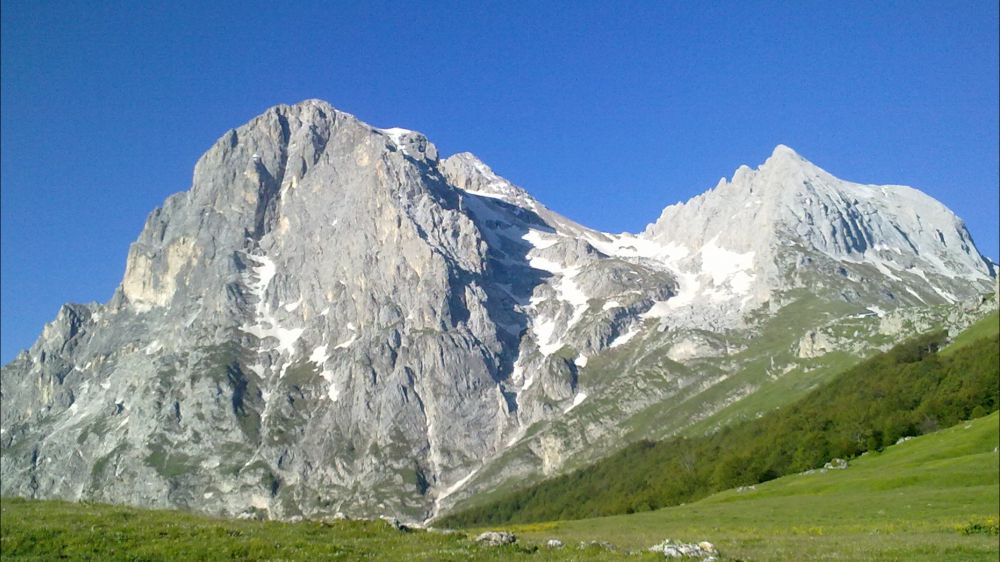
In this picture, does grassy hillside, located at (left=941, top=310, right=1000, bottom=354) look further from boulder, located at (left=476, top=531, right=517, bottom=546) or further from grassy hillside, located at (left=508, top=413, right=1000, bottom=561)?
boulder, located at (left=476, top=531, right=517, bottom=546)

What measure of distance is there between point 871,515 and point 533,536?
29.3 metres

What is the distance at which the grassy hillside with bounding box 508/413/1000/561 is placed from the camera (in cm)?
3556

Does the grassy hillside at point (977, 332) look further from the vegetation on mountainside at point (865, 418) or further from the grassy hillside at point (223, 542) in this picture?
the grassy hillside at point (223, 542)

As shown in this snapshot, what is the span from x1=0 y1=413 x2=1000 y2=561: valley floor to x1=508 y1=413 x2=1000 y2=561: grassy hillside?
141 millimetres

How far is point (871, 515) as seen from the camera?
2301 inches

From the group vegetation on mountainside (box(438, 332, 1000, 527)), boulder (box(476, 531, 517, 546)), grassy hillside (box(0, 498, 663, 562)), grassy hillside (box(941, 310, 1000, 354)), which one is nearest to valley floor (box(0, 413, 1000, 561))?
grassy hillside (box(0, 498, 663, 562))

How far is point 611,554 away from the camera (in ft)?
96.6

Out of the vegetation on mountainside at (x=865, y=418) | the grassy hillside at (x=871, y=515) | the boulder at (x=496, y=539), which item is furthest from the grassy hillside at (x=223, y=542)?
the vegetation on mountainside at (x=865, y=418)

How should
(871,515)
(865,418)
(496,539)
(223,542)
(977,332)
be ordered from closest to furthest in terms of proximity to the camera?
(223,542) < (496,539) < (871,515) < (865,418) < (977,332)

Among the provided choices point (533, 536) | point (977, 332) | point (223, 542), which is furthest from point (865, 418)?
Answer: point (223, 542)

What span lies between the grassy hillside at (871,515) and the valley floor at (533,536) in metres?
0.14

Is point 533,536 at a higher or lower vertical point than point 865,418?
lower

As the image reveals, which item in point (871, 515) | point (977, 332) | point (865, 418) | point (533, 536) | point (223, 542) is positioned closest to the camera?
point (223, 542)

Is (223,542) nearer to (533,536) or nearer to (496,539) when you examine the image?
(496,539)
